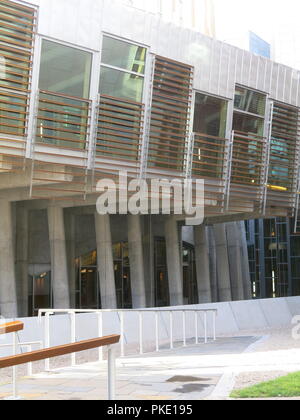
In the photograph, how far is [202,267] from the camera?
104 ft

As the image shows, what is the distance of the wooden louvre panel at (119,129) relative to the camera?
55.2ft

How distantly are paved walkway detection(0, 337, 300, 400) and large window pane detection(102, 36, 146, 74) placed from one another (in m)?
9.40

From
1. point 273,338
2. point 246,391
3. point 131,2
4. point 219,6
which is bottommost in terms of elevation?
point 273,338

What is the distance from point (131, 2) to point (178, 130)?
14.0ft

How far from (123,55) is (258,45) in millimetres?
13631

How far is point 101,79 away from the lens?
16594mm

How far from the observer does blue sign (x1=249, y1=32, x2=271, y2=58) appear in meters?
27.1

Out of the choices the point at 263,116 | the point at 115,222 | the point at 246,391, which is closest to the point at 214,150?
the point at 263,116

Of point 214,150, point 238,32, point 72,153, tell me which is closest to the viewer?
point 72,153

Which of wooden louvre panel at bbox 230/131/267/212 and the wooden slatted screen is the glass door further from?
the wooden slatted screen

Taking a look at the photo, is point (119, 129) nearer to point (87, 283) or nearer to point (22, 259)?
point (22, 259)

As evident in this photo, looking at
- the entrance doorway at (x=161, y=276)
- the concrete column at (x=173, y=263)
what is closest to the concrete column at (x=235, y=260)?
the entrance doorway at (x=161, y=276)

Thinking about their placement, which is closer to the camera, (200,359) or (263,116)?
(200,359)

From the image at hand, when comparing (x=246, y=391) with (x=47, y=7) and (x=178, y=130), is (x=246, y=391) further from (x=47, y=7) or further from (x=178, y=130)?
(x=178, y=130)
